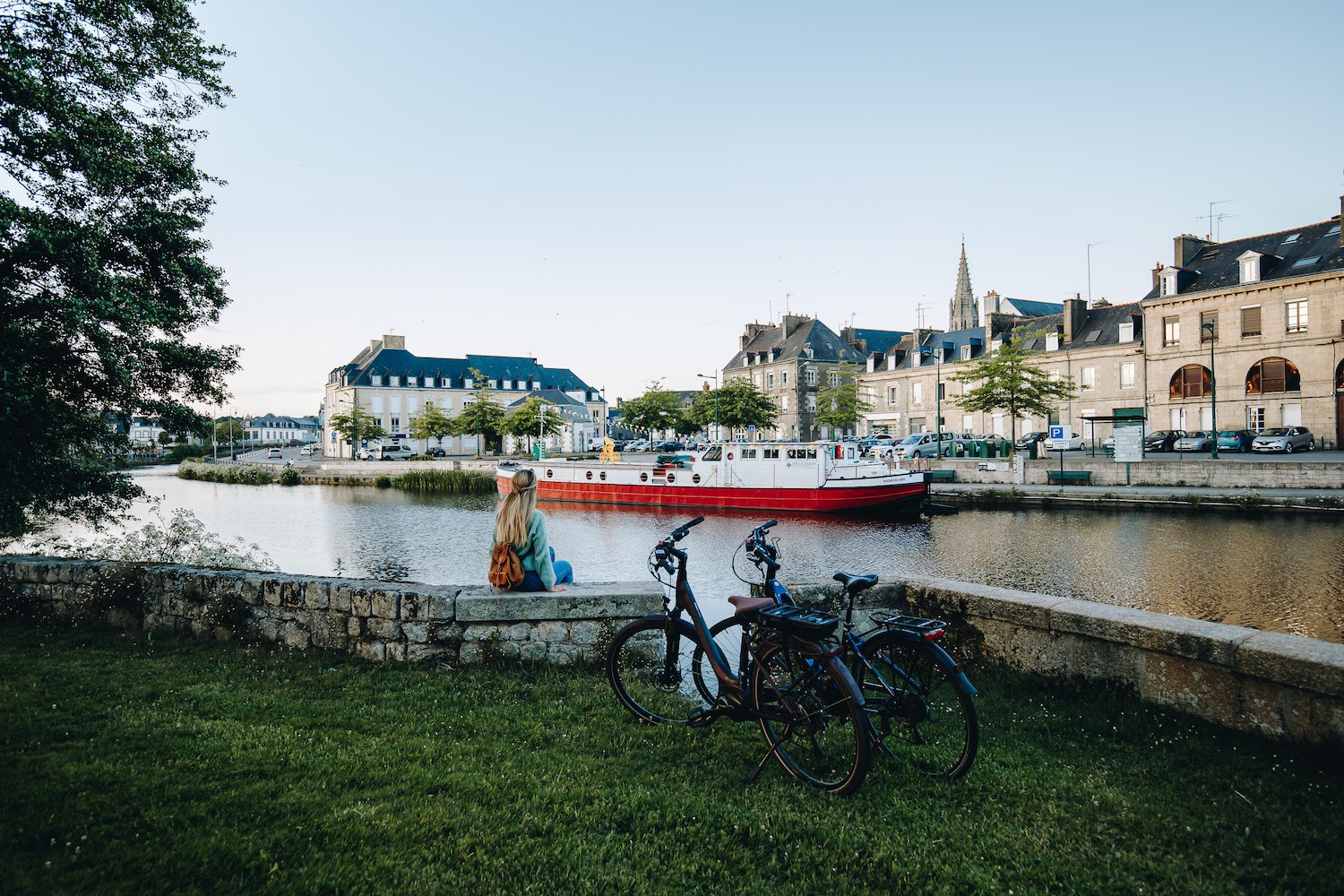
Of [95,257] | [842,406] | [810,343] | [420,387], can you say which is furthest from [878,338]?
[95,257]

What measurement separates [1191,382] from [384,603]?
46395 mm

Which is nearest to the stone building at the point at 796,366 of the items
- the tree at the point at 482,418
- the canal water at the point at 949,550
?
the tree at the point at 482,418

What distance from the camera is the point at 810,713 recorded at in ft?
12.3

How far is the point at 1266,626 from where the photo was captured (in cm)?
1090

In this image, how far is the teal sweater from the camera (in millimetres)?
5742

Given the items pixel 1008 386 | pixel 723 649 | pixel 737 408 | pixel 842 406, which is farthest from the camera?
pixel 737 408

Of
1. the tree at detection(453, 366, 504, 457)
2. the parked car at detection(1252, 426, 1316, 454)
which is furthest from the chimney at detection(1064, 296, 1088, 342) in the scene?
the tree at detection(453, 366, 504, 457)

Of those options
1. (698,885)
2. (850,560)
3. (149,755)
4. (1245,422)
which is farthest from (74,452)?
(1245,422)

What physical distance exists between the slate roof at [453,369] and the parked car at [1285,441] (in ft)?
228

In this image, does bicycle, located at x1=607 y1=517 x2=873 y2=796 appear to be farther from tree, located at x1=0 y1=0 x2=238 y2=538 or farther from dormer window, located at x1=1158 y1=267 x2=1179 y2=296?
dormer window, located at x1=1158 y1=267 x2=1179 y2=296

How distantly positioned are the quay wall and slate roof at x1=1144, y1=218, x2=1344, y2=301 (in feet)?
139

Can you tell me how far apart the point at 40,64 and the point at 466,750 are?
355 inches

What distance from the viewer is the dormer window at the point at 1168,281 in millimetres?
40781

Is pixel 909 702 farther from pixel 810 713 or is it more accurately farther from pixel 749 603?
pixel 749 603
